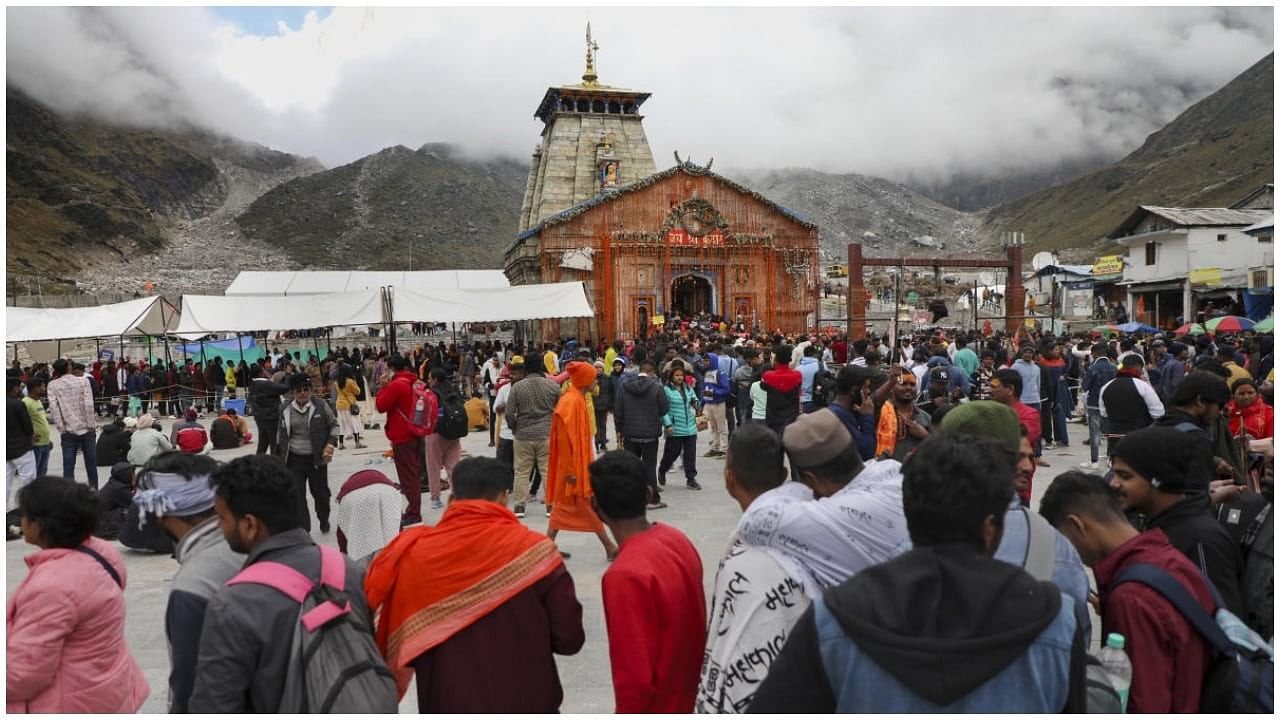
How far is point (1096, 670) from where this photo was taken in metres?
2.15

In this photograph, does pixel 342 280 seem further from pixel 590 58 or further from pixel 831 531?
pixel 831 531

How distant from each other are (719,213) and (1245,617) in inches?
1235

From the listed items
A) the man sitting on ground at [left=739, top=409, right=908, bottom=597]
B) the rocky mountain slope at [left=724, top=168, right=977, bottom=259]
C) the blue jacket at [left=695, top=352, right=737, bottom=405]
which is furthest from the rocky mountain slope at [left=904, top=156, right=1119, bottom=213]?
the man sitting on ground at [left=739, top=409, right=908, bottom=597]

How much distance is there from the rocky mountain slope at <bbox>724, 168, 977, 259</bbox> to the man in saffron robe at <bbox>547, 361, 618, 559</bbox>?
90.2m

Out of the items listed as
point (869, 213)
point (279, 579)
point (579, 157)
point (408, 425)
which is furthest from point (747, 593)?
point (869, 213)

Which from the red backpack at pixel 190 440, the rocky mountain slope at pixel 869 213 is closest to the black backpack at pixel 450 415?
the red backpack at pixel 190 440

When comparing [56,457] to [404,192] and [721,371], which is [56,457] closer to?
[721,371]

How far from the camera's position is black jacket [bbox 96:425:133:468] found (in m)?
8.30

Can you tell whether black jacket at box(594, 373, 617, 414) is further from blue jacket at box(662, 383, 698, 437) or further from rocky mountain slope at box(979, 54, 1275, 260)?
rocky mountain slope at box(979, 54, 1275, 260)

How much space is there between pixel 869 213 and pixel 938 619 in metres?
127

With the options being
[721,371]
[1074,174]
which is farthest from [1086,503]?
[1074,174]

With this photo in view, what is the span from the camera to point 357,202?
113375mm

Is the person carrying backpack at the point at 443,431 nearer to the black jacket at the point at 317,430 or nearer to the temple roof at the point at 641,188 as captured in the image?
the black jacket at the point at 317,430

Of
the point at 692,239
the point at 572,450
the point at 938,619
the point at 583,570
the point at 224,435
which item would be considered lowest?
the point at 583,570
